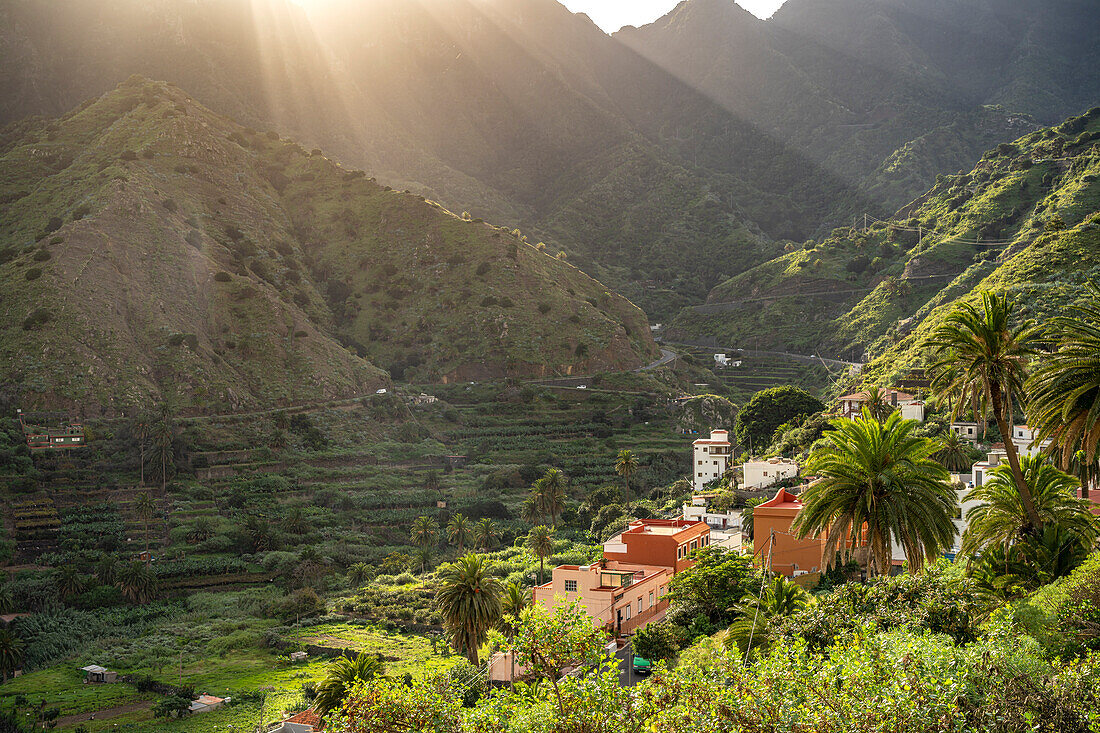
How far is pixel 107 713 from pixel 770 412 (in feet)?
191

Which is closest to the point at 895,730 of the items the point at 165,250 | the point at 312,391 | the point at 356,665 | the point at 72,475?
the point at 356,665

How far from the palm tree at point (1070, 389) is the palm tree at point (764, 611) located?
7.94 metres

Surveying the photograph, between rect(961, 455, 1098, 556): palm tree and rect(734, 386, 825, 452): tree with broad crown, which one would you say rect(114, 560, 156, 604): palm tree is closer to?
rect(961, 455, 1098, 556): palm tree

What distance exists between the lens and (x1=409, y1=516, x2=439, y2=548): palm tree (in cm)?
6128

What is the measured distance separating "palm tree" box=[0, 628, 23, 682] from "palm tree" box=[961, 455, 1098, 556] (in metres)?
43.8

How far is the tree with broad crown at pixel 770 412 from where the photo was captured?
7662cm

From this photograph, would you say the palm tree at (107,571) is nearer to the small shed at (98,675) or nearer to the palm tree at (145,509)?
the palm tree at (145,509)

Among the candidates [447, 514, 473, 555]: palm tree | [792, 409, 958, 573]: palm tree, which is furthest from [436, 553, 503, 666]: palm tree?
[447, 514, 473, 555]: palm tree

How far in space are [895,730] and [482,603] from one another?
80.3 feet

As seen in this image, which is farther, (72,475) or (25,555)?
(72,475)

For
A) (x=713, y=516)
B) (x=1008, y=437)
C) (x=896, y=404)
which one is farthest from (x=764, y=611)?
(x=896, y=404)

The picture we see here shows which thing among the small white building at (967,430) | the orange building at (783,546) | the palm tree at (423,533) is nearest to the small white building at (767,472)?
the small white building at (967,430)

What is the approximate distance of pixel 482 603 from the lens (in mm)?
34125

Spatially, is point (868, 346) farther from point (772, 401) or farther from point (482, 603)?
point (482, 603)
